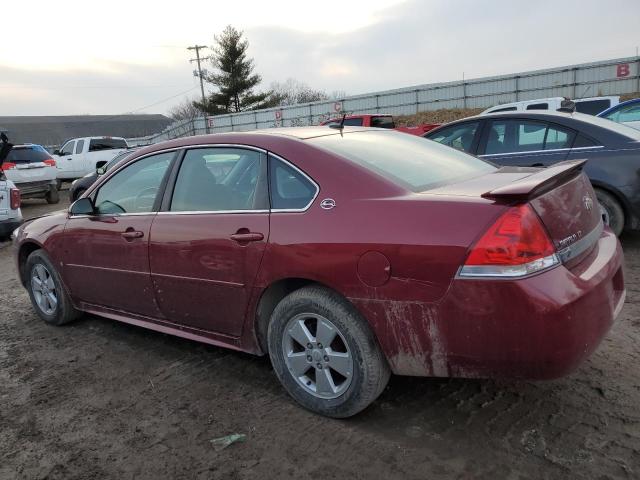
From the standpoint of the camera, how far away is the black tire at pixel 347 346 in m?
2.62

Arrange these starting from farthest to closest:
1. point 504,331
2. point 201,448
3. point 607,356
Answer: point 607,356 < point 201,448 < point 504,331

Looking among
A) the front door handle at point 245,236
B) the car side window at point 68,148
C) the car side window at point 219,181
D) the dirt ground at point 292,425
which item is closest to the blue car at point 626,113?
the dirt ground at point 292,425

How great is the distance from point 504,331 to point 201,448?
1.62 meters

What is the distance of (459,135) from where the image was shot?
6711 mm

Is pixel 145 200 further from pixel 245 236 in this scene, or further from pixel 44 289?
pixel 44 289

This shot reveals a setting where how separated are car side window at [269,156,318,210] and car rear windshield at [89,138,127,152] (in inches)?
686

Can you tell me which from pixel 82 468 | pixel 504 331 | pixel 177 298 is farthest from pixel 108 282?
pixel 504 331

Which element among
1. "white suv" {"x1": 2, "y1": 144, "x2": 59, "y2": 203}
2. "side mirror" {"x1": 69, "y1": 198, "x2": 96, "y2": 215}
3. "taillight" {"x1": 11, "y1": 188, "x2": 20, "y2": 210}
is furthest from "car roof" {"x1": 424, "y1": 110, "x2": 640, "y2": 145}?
"white suv" {"x1": 2, "y1": 144, "x2": 59, "y2": 203}

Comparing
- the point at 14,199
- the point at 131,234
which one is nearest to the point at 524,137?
the point at 131,234

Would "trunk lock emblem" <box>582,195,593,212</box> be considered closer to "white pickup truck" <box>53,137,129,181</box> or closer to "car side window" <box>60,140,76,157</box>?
"white pickup truck" <box>53,137,129,181</box>

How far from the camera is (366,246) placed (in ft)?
8.28

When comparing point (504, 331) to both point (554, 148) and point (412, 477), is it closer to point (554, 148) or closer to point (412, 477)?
point (412, 477)

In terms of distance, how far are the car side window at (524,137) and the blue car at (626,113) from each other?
194 inches

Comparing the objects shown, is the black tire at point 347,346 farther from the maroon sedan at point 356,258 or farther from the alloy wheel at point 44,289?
the alloy wheel at point 44,289
